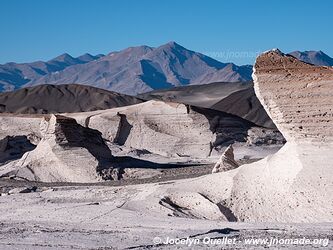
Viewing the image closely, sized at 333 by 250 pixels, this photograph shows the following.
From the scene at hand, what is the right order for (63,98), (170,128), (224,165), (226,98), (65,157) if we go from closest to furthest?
(224,165) < (65,157) < (170,128) < (226,98) < (63,98)

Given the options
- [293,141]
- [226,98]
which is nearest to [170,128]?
[293,141]

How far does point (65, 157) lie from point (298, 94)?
11537mm

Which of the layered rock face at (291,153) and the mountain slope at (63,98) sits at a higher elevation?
the layered rock face at (291,153)

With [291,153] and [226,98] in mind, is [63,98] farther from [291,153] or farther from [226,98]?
[291,153]

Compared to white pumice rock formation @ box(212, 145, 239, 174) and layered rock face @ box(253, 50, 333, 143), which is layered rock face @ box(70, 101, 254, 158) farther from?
layered rock face @ box(253, 50, 333, 143)

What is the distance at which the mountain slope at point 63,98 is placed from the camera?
84.1 m

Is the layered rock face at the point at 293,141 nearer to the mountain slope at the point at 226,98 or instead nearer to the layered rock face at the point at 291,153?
the layered rock face at the point at 291,153

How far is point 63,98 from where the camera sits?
92.4 m

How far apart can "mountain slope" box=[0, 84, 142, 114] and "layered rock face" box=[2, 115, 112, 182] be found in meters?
57.5

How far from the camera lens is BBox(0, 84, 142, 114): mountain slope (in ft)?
276

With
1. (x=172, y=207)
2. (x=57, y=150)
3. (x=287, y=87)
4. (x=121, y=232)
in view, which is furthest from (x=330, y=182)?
(x=57, y=150)

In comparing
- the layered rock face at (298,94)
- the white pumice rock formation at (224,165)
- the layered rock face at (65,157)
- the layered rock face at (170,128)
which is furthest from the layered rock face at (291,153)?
the layered rock face at (170,128)

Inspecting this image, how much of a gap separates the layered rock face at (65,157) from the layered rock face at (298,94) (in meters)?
10.3

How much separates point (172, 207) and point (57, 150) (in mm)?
10323
